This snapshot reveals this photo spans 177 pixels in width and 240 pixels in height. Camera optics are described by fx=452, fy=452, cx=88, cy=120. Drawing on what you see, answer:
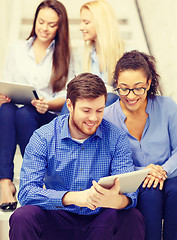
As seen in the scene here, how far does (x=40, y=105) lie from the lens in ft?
7.49

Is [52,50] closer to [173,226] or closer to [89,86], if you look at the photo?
[89,86]

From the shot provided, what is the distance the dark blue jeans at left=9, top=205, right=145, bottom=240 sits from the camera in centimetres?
167

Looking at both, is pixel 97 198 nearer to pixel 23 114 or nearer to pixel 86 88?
pixel 86 88

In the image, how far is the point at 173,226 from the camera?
181 cm

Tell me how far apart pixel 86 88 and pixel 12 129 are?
0.60m

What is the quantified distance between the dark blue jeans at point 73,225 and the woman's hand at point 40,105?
2.15ft

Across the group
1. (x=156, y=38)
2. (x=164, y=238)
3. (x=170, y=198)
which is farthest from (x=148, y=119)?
(x=156, y=38)

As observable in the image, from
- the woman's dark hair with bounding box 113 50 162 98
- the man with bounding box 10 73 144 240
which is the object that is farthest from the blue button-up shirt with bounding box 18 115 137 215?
the woman's dark hair with bounding box 113 50 162 98

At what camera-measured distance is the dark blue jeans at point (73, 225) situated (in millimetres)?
1667

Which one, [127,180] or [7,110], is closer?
[127,180]

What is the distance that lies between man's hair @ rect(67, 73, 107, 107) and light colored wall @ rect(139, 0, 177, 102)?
106 centimetres

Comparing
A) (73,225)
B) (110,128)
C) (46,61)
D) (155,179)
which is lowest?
(73,225)

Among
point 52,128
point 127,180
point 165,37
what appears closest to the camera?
point 127,180

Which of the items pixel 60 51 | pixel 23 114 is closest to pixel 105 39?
pixel 60 51
